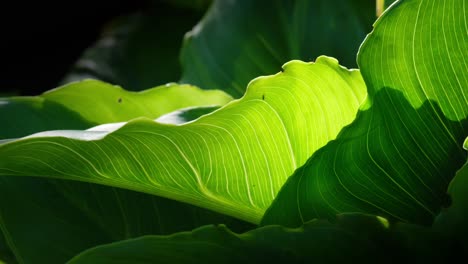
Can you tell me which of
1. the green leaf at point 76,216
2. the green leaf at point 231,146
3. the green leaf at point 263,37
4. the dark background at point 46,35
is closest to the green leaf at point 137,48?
the dark background at point 46,35

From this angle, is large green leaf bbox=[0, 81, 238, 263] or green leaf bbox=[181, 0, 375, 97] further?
green leaf bbox=[181, 0, 375, 97]

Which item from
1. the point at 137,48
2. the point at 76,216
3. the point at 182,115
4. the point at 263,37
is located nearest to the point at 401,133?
the point at 182,115

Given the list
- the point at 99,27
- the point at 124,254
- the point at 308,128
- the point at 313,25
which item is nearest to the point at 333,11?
the point at 313,25

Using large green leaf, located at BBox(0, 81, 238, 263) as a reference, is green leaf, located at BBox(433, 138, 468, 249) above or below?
above

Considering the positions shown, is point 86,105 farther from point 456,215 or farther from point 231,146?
point 456,215

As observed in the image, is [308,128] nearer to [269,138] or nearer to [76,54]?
[269,138]

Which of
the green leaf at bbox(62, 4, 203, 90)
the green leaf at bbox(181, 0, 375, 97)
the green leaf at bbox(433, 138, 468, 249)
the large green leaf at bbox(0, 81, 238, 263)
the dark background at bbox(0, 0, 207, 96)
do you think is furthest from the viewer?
the dark background at bbox(0, 0, 207, 96)

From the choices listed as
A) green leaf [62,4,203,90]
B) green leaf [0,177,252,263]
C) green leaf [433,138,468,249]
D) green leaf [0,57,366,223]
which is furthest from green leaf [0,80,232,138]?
green leaf [62,4,203,90]

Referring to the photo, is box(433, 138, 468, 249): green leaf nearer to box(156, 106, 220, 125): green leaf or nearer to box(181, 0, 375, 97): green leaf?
box(156, 106, 220, 125): green leaf
